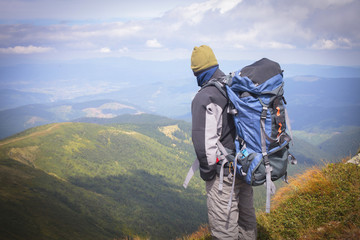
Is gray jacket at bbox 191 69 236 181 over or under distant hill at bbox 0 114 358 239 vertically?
over

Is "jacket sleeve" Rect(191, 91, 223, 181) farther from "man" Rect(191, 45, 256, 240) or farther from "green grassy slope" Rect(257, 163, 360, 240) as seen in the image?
"green grassy slope" Rect(257, 163, 360, 240)

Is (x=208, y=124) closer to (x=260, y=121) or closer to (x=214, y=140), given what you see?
(x=214, y=140)

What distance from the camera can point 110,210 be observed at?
110750 millimetres

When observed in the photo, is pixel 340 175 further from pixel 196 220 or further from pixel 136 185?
pixel 136 185

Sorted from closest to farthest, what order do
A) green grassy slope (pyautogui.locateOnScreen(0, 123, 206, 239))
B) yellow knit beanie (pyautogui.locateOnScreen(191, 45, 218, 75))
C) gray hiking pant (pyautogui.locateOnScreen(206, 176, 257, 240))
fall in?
gray hiking pant (pyautogui.locateOnScreen(206, 176, 257, 240)), yellow knit beanie (pyautogui.locateOnScreen(191, 45, 218, 75)), green grassy slope (pyautogui.locateOnScreen(0, 123, 206, 239))

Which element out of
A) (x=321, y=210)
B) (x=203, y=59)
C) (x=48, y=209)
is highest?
(x=203, y=59)

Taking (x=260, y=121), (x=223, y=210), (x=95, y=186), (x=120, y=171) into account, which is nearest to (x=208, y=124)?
(x=260, y=121)

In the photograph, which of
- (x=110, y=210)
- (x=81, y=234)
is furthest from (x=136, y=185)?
(x=81, y=234)

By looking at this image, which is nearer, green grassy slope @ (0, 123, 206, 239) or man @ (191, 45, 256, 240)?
man @ (191, 45, 256, 240)

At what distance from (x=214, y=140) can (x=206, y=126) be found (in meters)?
0.32

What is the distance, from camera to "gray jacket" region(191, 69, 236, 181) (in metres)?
4.32

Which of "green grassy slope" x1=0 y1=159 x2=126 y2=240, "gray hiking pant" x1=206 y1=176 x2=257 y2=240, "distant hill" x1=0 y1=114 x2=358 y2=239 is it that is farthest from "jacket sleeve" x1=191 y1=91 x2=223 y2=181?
"green grassy slope" x1=0 y1=159 x2=126 y2=240

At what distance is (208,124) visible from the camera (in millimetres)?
4324

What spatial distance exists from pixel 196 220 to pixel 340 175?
124m
